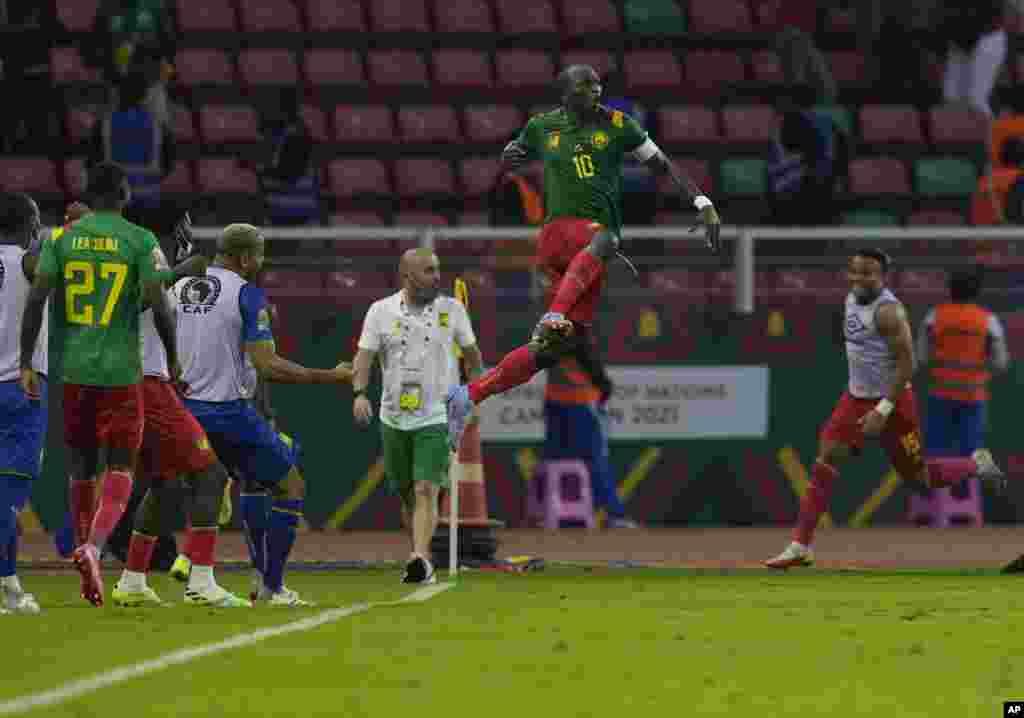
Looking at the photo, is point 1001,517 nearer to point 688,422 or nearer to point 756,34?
point 688,422

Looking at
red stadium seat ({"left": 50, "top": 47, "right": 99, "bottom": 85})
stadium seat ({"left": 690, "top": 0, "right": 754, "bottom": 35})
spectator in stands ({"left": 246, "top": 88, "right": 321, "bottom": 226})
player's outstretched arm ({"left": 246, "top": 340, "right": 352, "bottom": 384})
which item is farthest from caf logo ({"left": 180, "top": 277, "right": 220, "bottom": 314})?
stadium seat ({"left": 690, "top": 0, "right": 754, "bottom": 35})

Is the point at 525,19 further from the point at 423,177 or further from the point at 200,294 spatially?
the point at 200,294

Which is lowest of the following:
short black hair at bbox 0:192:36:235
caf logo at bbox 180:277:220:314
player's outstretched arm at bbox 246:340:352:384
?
player's outstretched arm at bbox 246:340:352:384

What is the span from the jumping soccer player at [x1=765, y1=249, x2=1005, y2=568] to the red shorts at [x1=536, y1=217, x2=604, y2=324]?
9.49ft

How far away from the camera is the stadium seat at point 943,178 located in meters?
24.5

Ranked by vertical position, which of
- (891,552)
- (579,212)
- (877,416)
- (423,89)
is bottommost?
(891,552)

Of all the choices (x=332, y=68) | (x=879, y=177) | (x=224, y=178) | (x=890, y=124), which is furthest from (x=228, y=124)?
(x=890, y=124)

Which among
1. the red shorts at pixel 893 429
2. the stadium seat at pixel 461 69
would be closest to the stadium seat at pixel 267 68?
the stadium seat at pixel 461 69

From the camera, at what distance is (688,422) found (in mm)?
20812

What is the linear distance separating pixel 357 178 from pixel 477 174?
4.03 ft

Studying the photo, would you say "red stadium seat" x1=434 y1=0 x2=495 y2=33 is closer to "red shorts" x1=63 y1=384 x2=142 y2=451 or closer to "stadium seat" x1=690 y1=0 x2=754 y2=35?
"stadium seat" x1=690 y1=0 x2=754 y2=35

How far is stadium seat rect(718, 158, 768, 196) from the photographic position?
23.9 m

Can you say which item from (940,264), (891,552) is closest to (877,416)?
(891,552)

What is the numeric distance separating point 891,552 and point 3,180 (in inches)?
384
